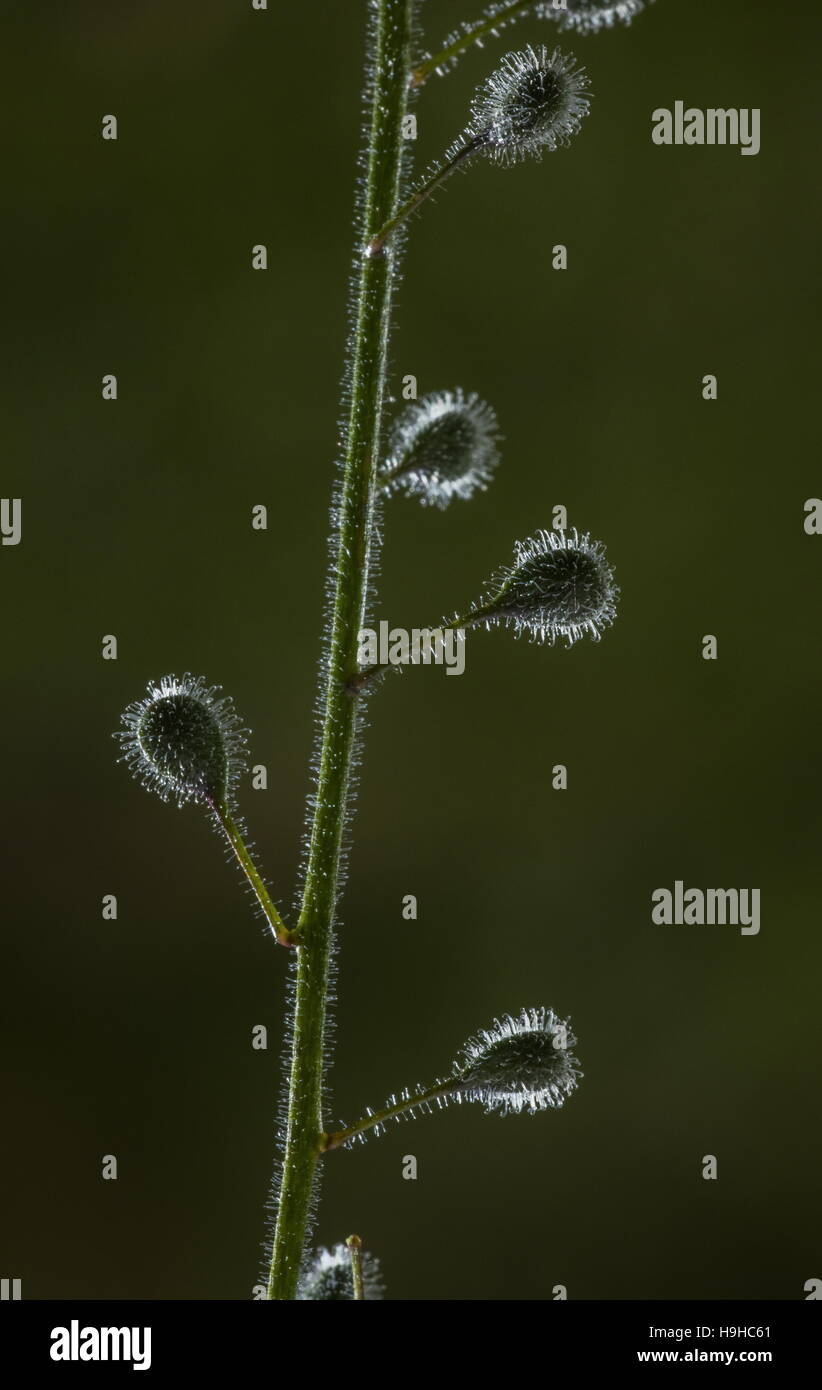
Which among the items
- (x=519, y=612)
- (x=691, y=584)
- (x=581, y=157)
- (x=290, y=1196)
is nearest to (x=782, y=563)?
(x=691, y=584)

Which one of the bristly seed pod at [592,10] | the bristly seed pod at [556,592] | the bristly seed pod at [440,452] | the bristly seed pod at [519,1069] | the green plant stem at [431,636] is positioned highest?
the bristly seed pod at [592,10]

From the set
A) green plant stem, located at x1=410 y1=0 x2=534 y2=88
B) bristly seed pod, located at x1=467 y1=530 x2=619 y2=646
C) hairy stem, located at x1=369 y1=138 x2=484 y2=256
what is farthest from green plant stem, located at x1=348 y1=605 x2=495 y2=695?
green plant stem, located at x1=410 y1=0 x2=534 y2=88

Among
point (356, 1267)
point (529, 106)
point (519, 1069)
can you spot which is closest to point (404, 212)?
point (529, 106)

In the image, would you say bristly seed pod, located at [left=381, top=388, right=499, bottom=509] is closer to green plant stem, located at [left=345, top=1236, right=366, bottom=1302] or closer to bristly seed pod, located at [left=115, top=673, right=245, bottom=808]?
bristly seed pod, located at [left=115, top=673, right=245, bottom=808]

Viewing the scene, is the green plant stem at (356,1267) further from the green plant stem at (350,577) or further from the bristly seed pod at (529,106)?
the bristly seed pod at (529,106)

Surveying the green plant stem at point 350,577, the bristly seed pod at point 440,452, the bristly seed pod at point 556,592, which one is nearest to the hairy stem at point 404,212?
the green plant stem at point 350,577

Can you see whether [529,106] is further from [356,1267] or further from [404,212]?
[356,1267]

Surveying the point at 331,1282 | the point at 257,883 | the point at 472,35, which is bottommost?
the point at 331,1282

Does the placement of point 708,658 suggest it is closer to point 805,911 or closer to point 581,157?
point 805,911
